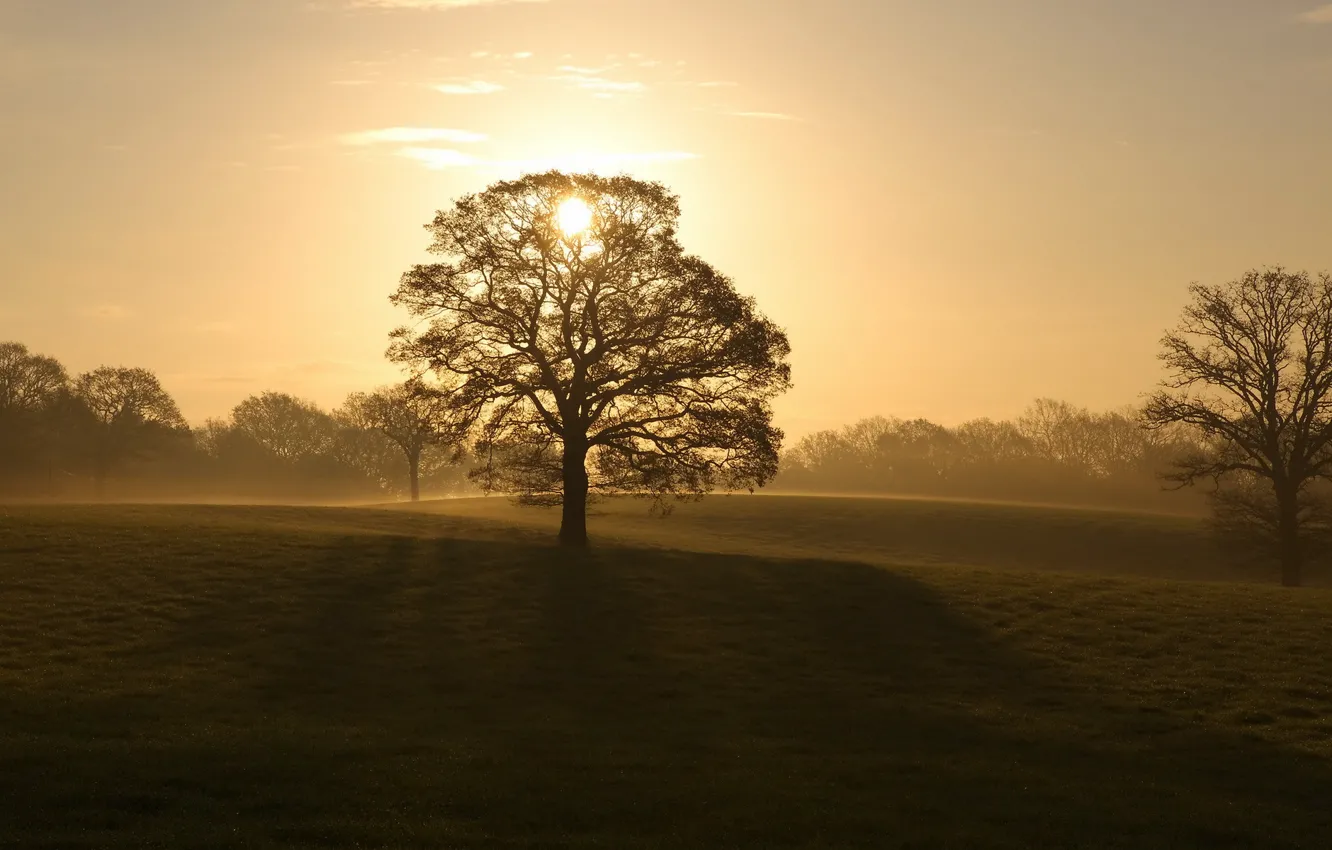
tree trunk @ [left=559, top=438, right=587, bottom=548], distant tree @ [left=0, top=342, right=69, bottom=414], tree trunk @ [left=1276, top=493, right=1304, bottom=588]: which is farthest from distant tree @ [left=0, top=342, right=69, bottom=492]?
tree trunk @ [left=1276, top=493, right=1304, bottom=588]

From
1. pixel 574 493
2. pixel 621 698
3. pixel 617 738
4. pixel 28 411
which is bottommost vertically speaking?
pixel 617 738

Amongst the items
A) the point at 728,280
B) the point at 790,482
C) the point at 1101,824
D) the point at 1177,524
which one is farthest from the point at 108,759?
the point at 790,482

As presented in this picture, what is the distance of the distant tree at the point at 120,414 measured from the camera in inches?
4414

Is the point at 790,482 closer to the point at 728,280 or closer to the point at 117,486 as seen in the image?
the point at 117,486

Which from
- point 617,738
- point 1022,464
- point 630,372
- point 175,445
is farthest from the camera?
point 1022,464

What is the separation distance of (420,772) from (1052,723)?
14974 millimetres

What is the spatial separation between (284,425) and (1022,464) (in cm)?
Result: 10848

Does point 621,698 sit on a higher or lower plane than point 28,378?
lower

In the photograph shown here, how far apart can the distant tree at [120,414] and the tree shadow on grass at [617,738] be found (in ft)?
269

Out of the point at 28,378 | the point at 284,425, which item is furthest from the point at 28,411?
the point at 284,425

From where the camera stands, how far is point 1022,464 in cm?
15738

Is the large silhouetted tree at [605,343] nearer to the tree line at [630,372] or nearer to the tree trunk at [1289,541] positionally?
the tree line at [630,372]

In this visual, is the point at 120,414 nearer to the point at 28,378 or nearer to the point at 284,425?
the point at 28,378

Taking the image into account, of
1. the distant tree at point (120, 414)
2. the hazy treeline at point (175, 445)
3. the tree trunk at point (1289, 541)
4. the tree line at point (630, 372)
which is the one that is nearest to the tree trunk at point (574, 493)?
the tree line at point (630, 372)
